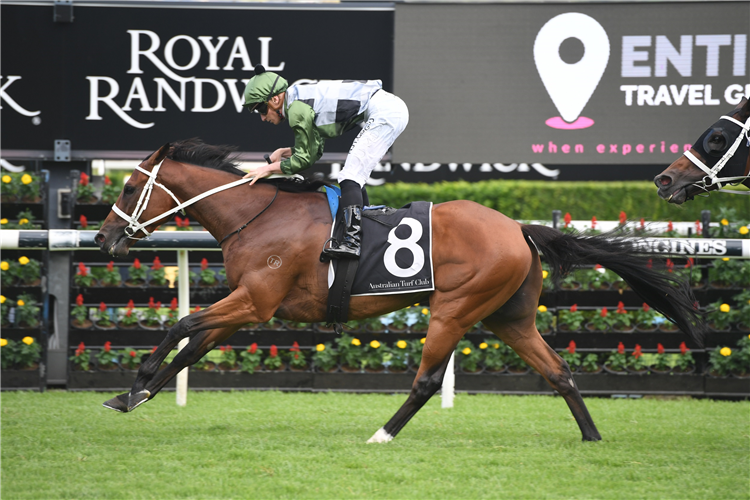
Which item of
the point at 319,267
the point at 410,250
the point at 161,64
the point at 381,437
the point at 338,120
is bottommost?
the point at 381,437

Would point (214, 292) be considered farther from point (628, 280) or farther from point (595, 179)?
point (595, 179)

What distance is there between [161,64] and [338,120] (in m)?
2.45

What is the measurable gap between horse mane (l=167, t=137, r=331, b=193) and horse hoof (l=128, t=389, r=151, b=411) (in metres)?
1.32

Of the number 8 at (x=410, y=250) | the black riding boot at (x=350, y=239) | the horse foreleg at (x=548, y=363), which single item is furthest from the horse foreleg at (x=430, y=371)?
the black riding boot at (x=350, y=239)

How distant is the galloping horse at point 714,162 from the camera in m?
3.86

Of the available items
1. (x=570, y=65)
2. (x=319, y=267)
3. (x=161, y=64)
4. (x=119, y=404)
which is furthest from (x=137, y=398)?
(x=570, y=65)

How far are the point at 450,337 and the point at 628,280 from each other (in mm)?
1149

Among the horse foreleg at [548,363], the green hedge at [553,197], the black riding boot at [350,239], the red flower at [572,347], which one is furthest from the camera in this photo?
the green hedge at [553,197]

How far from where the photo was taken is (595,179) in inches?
388

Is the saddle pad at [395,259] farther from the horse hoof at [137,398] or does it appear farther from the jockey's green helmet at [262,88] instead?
the horse hoof at [137,398]

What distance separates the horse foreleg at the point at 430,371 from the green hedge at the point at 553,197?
17.1 feet

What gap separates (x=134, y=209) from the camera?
4.21 m

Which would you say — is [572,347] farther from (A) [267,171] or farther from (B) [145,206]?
(B) [145,206]

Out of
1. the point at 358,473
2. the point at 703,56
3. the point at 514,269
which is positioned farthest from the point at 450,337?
the point at 703,56
